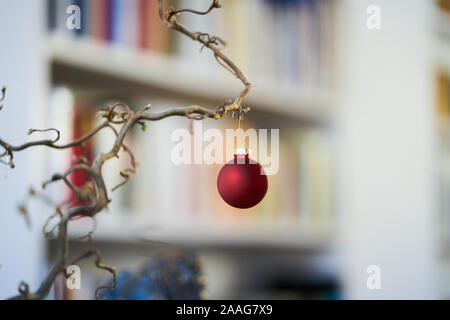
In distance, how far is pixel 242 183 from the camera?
39 centimetres

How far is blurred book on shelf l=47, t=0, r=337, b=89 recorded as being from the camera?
1.25 metres

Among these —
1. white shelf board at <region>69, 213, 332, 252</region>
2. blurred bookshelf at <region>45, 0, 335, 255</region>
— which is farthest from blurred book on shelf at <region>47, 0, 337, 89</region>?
white shelf board at <region>69, 213, 332, 252</region>

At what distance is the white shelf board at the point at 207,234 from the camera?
124 cm

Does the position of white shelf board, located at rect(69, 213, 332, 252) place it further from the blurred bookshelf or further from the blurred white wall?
the blurred white wall

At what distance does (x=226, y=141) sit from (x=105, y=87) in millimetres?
309

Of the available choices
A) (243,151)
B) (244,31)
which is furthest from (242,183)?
(244,31)

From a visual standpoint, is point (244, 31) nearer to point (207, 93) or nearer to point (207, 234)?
point (207, 93)

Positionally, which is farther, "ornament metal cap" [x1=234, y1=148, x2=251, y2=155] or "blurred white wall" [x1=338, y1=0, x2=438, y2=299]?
"blurred white wall" [x1=338, y1=0, x2=438, y2=299]

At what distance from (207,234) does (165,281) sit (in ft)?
2.90

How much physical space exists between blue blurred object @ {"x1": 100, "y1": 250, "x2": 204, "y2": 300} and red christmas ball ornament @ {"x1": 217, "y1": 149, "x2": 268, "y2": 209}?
0.15 m

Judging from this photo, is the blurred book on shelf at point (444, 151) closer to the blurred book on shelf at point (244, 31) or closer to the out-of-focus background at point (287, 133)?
the out-of-focus background at point (287, 133)

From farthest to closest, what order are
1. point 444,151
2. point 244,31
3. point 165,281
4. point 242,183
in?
1. point 444,151
2. point 244,31
3. point 165,281
4. point 242,183

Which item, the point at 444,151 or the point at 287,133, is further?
the point at 444,151

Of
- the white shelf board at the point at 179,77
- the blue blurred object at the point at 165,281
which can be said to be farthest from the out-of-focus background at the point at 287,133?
the blue blurred object at the point at 165,281
